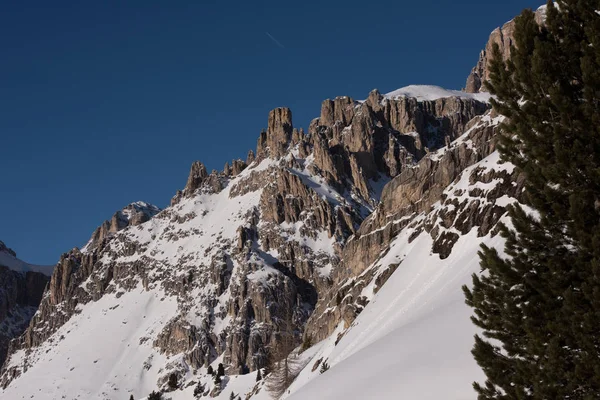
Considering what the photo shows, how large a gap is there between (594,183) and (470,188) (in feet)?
160

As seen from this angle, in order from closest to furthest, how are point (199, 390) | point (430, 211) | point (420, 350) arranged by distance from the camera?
point (420, 350), point (430, 211), point (199, 390)

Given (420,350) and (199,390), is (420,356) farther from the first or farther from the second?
(199,390)

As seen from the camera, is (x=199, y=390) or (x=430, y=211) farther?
(x=199, y=390)

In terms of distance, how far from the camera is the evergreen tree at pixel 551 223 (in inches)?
515

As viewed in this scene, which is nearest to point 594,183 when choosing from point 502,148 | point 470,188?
point 502,148

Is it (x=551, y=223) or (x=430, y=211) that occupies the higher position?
(x=430, y=211)

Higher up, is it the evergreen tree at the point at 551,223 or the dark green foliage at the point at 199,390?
the dark green foliage at the point at 199,390

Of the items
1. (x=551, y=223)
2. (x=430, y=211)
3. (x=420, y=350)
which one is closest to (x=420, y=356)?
(x=420, y=350)

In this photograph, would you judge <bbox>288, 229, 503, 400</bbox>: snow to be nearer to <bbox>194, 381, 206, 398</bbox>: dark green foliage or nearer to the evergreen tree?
the evergreen tree

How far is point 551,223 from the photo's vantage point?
13.9 meters

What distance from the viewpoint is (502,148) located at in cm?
1511

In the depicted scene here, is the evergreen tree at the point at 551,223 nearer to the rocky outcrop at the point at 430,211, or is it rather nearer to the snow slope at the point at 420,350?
the snow slope at the point at 420,350

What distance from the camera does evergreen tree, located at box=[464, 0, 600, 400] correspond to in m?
13.1

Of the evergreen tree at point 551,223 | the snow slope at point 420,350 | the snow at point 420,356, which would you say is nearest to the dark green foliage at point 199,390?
the snow slope at point 420,350
